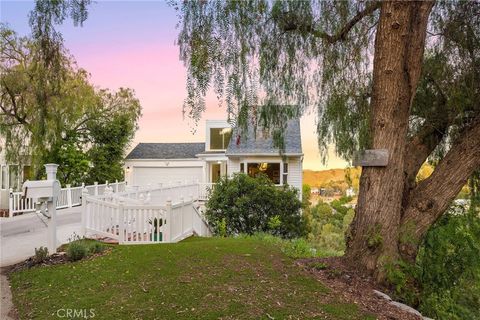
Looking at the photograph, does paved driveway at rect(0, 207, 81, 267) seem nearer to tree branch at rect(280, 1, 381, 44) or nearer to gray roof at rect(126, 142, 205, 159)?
tree branch at rect(280, 1, 381, 44)

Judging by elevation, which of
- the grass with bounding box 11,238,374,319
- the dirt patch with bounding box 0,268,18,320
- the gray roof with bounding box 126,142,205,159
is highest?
the gray roof with bounding box 126,142,205,159

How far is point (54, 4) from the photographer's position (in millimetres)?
4527

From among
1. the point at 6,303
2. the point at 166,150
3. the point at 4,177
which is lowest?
the point at 6,303

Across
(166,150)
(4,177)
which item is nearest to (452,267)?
(4,177)

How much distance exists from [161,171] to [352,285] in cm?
2151

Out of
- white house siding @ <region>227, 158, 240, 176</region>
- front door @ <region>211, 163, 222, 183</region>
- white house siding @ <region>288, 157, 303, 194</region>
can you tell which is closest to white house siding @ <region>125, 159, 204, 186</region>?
front door @ <region>211, 163, 222, 183</region>

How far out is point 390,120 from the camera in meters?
5.11

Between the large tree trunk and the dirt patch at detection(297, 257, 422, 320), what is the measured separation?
21cm

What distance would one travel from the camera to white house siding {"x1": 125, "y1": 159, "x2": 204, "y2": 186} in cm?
2477

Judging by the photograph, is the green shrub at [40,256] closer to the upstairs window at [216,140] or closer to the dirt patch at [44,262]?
the dirt patch at [44,262]

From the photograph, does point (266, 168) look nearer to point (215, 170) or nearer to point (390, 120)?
point (215, 170)

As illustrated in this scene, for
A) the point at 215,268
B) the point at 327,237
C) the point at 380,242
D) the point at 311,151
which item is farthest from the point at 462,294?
the point at 327,237

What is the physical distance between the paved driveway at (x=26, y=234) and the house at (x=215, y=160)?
19.6 ft

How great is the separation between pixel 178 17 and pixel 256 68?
1186 millimetres
